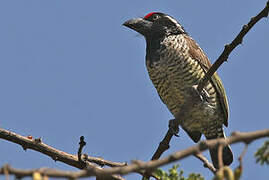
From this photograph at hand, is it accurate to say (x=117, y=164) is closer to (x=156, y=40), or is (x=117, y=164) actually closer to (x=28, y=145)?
(x=28, y=145)

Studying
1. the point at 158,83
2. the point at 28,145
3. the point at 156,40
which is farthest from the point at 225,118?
the point at 28,145

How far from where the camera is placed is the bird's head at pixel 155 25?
557 cm

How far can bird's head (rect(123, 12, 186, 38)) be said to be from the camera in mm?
5570

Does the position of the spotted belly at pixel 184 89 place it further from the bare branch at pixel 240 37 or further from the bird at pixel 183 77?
the bare branch at pixel 240 37

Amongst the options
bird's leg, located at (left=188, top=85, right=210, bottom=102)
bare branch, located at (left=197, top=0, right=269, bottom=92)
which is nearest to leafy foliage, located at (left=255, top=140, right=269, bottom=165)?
bare branch, located at (left=197, top=0, right=269, bottom=92)

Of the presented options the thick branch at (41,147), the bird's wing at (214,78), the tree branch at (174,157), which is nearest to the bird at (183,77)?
the bird's wing at (214,78)

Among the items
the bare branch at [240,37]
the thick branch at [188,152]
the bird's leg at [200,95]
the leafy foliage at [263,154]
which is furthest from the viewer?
the bird's leg at [200,95]

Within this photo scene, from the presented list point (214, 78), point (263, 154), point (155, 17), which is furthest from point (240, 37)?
point (155, 17)

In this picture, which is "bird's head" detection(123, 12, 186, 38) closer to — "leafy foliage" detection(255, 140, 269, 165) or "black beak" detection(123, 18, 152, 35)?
"black beak" detection(123, 18, 152, 35)

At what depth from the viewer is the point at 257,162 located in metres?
1.75

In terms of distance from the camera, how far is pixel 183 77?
199 inches

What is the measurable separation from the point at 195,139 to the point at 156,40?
4.18 ft

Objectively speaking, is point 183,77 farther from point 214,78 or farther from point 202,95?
point 214,78

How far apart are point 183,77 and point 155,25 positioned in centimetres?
92
